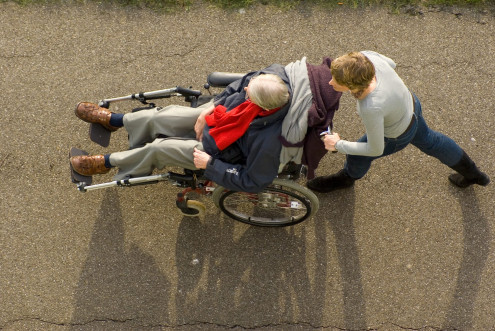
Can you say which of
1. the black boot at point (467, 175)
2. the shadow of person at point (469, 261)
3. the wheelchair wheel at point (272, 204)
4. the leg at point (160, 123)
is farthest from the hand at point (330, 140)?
the shadow of person at point (469, 261)

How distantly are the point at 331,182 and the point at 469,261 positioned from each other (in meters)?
1.36

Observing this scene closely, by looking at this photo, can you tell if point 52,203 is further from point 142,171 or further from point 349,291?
point 349,291

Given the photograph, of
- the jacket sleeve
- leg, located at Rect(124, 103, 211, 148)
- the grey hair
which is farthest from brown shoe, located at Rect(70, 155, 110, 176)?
the grey hair

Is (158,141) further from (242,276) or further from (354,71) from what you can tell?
(354,71)

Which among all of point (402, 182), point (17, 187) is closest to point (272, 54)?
point (402, 182)

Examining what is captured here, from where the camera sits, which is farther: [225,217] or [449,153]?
[225,217]

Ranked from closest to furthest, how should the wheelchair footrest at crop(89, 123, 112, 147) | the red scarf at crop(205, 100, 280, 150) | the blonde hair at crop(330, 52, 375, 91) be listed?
the blonde hair at crop(330, 52, 375, 91), the red scarf at crop(205, 100, 280, 150), the wheelchair footrest at crop(89, 123, 112, 147)

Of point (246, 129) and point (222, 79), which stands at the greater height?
point (222, 79)

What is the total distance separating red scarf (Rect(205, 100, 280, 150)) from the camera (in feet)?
9.60

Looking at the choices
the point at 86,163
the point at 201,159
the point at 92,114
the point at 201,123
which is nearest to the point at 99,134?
the point at 92,114

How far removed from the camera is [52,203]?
3.97 metres

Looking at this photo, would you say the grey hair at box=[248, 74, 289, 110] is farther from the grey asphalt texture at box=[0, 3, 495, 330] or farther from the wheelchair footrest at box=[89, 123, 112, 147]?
the wheelchair footrest at box=[89, 123, 112, 147]

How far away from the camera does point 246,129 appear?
2.97 m

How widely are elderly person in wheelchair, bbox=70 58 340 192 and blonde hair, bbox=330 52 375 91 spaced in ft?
0.87
